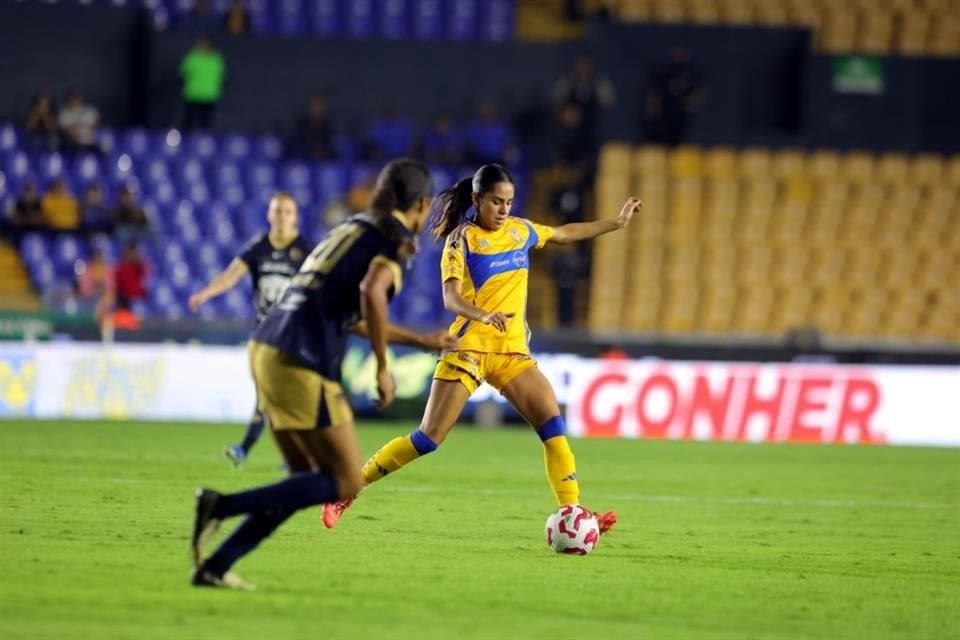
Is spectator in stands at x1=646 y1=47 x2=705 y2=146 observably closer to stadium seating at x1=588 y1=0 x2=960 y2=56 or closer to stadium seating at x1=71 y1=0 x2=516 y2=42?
stadium seating at x1=588 y1=0 x2=960 y2=56

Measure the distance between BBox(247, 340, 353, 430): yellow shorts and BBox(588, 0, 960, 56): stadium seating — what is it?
21.5m

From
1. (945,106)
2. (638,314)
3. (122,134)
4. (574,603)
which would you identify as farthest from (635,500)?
(945,106)

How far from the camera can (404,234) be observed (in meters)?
7.79

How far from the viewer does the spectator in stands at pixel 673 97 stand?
27.0 meters

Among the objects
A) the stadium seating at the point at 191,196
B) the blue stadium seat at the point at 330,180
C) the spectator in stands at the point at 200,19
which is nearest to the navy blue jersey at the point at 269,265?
the stadium seating at the point at 191,196

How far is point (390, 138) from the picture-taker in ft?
88.0

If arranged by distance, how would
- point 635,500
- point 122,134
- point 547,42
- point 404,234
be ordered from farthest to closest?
point 547,42
point 122,134
point 635,500
point 404,234

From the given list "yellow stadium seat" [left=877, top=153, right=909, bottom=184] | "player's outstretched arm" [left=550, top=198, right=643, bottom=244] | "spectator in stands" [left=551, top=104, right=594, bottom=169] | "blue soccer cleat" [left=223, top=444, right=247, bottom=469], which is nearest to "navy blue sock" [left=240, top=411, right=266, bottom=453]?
"blue soccer cleat" [left=223, top=444, right=247, bottom=469]

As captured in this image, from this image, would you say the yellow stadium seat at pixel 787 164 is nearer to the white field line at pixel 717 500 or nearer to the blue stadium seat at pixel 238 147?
the blue stadium seat at pixel 238 147

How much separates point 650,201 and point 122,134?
8040 mm

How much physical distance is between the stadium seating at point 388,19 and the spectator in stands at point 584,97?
6.70 ft

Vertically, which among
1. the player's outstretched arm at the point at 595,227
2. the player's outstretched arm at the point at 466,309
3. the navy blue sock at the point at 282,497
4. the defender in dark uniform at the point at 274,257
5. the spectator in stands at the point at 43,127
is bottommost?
the spectator in stands at the point at 43,127

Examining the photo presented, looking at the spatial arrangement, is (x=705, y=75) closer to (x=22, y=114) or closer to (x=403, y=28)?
(x=403, y=28)

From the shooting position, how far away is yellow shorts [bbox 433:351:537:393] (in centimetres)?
1018
